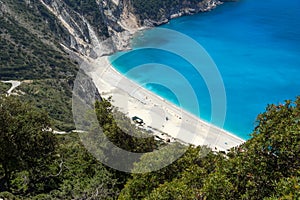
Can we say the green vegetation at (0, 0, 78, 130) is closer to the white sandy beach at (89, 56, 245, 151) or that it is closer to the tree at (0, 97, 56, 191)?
the white sandy beach at (89, 56, 245, 151)

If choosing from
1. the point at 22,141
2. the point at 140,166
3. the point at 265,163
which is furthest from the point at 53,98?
the point at 265,163

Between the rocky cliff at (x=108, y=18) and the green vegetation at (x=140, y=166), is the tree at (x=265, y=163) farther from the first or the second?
the rocky cliff at (x=108, y=18)

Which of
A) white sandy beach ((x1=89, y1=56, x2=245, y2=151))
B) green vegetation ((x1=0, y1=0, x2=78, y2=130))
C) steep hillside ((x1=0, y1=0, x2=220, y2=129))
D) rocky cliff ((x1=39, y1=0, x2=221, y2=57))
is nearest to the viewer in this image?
green vegetation ((x1=0, y1=0, x2=78, y2=130))

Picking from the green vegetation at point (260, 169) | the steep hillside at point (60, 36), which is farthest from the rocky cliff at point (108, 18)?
the green vegetation at point (260, 169)

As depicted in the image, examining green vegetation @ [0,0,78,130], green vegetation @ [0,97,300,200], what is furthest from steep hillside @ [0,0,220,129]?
green vegetation @ [0,97,300,200]

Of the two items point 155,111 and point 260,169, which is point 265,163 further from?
point 155,111

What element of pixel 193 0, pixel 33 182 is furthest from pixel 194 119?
pixel 193 0

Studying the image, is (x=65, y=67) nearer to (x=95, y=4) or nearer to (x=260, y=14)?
(x=95, y=4)
